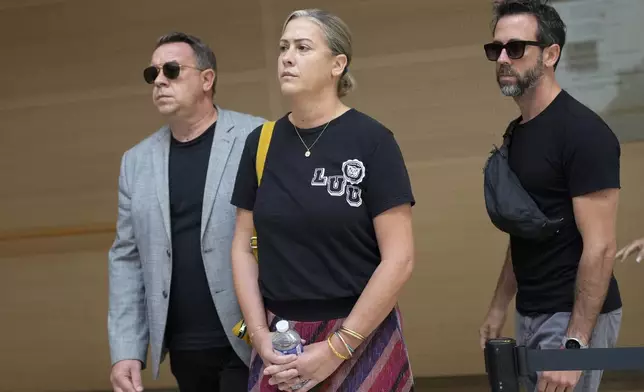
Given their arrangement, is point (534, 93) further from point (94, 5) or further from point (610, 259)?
point (94, 5)

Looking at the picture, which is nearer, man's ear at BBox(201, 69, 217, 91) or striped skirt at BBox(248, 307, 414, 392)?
striped skirt at BBox(248, 307, 414, 392)

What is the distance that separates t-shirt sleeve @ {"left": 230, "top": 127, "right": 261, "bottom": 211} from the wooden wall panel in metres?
2.75

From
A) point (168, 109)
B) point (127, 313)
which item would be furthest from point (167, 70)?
point (127, 313)

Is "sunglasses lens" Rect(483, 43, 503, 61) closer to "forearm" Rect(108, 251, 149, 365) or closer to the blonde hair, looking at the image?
the blonde hair

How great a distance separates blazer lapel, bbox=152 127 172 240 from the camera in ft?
8.87

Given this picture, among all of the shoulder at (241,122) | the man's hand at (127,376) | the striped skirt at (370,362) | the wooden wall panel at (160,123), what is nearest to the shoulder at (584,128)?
the striped skirt at (370,362)

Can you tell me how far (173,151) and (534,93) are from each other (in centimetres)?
123

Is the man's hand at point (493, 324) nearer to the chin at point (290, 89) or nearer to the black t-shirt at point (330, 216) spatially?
the black t-shirt at point (330, 216)

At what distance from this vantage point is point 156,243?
2.71 m

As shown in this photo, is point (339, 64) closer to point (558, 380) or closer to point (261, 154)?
point (261, 154)

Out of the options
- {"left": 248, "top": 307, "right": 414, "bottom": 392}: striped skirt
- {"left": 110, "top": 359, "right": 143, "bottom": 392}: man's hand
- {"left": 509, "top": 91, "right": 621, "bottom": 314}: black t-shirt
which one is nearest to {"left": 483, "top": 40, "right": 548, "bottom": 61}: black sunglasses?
{"left": 509, "top": 91, "right": 621, "bottom": 314}: black t-shirt

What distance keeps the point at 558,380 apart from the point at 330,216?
0.79 meters

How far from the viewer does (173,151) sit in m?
2.84

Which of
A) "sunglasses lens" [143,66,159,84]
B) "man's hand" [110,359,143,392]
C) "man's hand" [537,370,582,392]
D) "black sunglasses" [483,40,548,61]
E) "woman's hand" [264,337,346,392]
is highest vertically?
"black sunglasses" [483,40,548,61]
